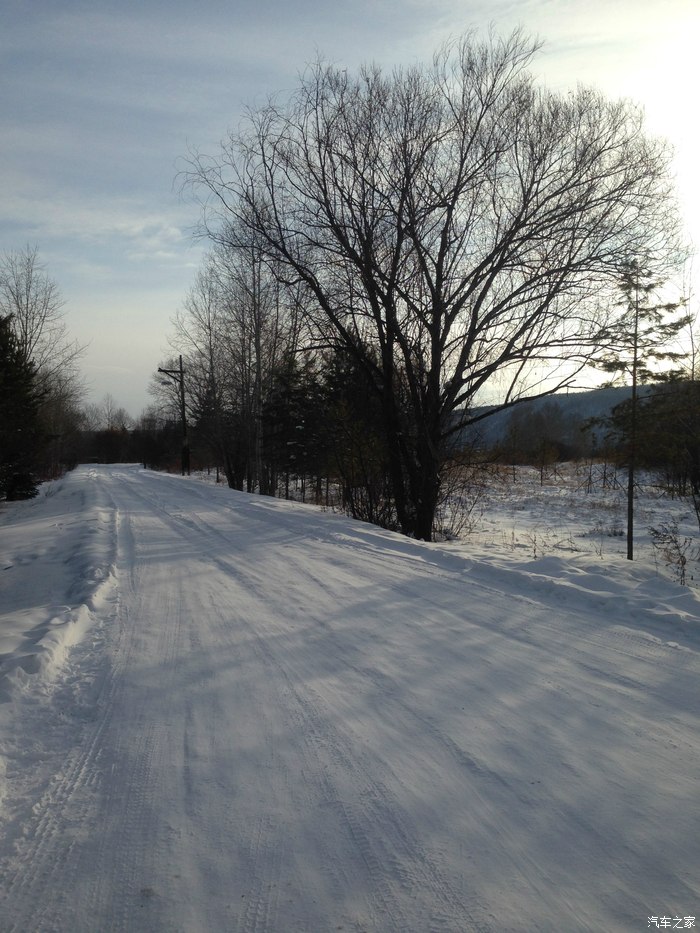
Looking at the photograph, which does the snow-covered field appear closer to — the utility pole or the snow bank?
the snow bank

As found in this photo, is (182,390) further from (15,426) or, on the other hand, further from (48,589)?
(48,589)

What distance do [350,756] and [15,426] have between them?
2404 centimetres

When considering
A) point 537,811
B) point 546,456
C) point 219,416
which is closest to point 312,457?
point 219,416

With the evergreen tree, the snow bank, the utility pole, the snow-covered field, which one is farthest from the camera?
the utility pole

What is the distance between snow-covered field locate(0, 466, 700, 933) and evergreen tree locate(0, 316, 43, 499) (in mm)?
15907

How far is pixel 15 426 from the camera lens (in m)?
24.0

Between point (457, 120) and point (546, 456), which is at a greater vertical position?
point (457, 120)

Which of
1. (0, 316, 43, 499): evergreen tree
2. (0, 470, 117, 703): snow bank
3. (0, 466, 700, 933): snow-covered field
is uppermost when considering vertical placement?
(0, 316, 43, 499): evergreen tree

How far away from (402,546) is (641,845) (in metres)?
7.63

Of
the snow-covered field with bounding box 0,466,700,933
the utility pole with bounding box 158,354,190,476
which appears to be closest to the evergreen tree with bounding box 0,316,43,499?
the snow-covered field with bounding box 0,466,700,933

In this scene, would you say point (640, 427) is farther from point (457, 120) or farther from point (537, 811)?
point (537, 811)

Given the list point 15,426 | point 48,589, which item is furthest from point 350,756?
point 15,426

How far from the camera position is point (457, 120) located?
13023 mm

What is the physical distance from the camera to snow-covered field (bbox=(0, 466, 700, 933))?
2.62 meters
